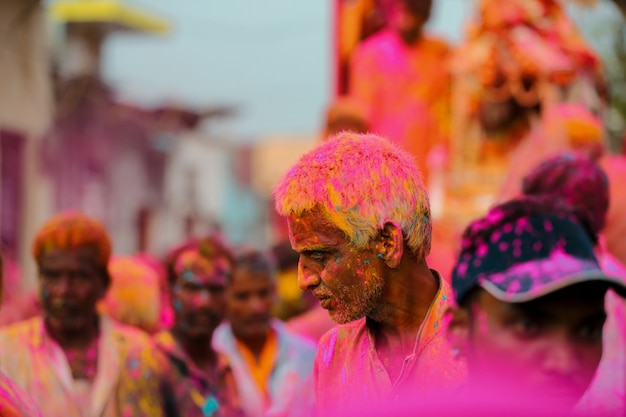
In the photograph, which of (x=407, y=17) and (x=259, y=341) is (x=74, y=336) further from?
(x=407, y=17)

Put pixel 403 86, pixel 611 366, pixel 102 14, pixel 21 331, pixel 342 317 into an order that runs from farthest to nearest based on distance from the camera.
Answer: pixel 102 14 < pixel 403 86 < pixel 21 331 < pixel 611 366 < pixel 342 317

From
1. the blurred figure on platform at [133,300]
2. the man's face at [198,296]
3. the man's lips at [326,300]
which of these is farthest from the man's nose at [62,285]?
the man's lips at [326,300]

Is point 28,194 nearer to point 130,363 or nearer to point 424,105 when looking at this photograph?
point 424,105

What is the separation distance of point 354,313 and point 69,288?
1.90 metres

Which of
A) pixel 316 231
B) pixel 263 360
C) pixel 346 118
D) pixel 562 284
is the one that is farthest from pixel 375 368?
pixel 346 118

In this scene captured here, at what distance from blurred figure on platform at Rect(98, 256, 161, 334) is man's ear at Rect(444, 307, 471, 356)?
3.14m

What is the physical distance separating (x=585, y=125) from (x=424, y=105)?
148 inches

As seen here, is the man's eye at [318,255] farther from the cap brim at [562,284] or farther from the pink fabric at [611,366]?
the pink fabric at [611,366]

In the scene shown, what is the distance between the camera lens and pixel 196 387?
16.4 ft

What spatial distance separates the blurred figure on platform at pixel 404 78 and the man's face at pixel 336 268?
688cm

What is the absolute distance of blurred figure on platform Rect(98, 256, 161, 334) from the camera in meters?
5.81

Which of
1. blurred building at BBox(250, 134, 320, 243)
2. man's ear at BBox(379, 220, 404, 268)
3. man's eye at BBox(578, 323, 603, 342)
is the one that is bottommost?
blurred building at BBox(250, 134, 320, 243)

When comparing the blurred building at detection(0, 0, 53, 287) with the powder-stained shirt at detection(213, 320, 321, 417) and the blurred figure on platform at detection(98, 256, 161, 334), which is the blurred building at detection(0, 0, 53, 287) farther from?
the powder-stained shirt at detection(213, 320, 321, 417)

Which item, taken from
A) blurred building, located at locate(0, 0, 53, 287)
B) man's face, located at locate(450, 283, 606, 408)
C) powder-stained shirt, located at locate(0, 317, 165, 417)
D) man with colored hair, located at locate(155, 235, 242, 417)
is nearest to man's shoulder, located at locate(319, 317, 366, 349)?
man's face, located at locate(450, 283, 606, 408)
